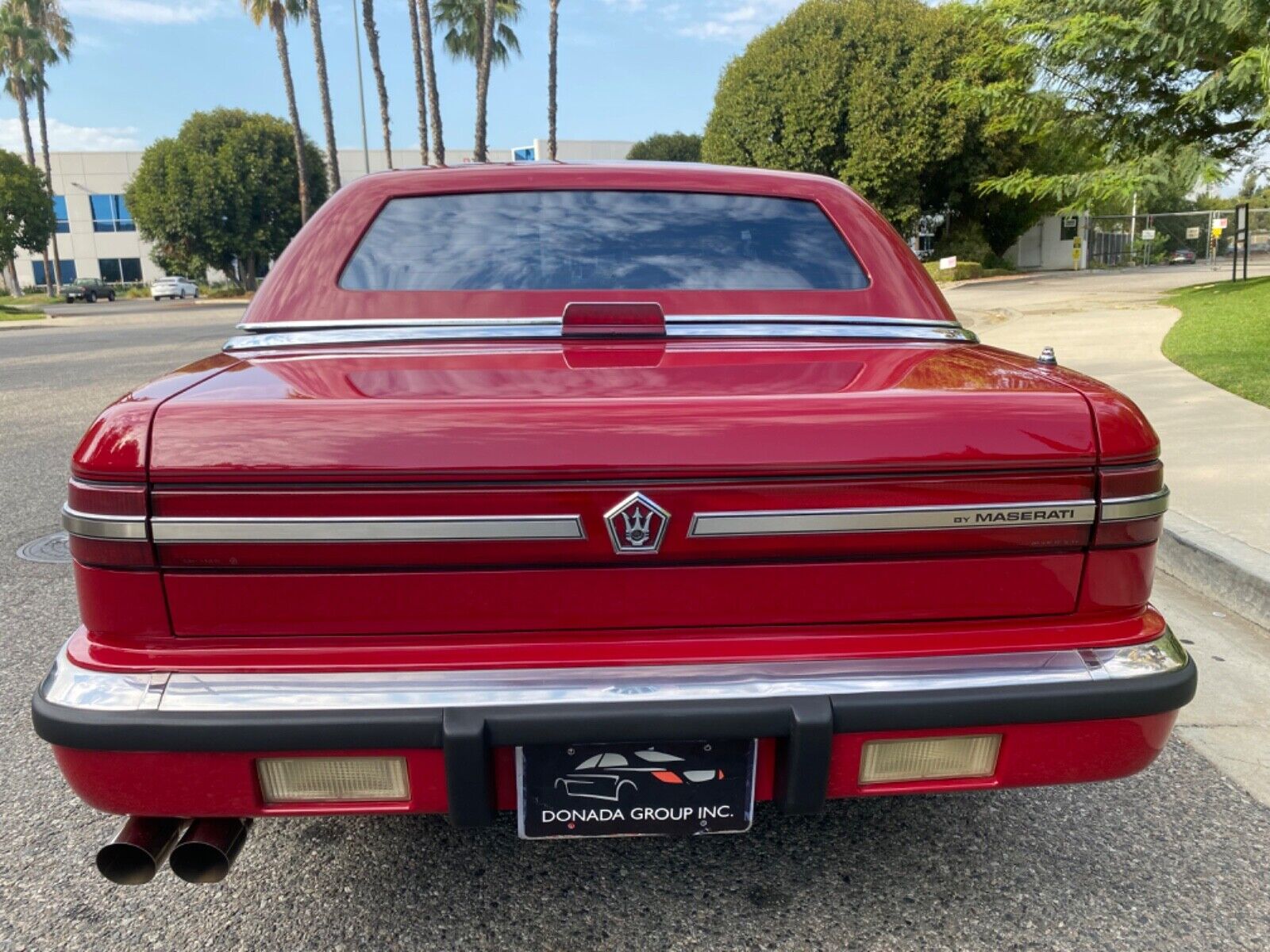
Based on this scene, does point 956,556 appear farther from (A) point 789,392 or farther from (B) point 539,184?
(B) point 539,184

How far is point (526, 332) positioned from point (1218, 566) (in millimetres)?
3304

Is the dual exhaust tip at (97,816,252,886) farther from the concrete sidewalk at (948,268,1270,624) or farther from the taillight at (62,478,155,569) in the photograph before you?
the concrete sidewalk at (948,268,1270,624)

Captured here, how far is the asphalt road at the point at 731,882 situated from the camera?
202 centimetres

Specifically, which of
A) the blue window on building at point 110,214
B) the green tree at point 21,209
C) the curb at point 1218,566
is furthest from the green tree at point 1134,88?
the blue window on building at point 110,214

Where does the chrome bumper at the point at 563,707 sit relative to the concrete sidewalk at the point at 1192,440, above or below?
above

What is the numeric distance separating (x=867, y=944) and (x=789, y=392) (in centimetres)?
116

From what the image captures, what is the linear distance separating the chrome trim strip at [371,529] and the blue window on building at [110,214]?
2638 inches

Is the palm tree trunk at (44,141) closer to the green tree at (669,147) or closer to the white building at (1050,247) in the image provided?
the green tree at (669,147)

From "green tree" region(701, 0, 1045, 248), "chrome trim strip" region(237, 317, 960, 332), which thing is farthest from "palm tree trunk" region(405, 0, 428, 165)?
"chrome trim strip" region(237, 317, 960, 332)

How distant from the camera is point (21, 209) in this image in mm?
41906

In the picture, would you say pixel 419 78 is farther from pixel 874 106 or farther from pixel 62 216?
pixel 62 216

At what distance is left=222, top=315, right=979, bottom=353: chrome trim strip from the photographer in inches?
89.6

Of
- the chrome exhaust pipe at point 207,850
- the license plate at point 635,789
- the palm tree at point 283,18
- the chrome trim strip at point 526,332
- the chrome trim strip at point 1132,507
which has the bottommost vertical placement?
the chrome exhaust pipe at point 207,850

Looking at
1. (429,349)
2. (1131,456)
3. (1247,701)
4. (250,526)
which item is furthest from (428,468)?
(1247,701)
